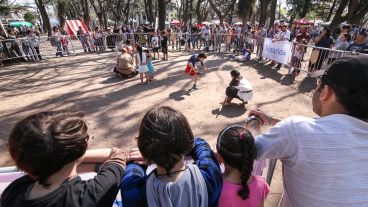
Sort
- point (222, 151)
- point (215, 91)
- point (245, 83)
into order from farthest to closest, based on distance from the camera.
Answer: point (215, 91)
point (245, 83)
point (222, 151)

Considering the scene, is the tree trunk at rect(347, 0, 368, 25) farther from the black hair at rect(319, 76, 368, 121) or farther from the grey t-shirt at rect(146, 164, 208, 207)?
the grey t-shirt at rect(146, 164, 208, 207)

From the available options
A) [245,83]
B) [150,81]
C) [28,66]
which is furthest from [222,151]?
[28,66]

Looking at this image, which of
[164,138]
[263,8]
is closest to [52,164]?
[164,138]

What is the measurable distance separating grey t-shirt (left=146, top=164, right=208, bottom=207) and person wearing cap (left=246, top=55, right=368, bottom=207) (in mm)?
479

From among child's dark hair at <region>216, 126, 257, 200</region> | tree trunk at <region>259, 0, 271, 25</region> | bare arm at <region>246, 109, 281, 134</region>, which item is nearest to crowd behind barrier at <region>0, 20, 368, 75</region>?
tree trunk at <region>259, 0, 271, 25</region>

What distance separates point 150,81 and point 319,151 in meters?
8.23

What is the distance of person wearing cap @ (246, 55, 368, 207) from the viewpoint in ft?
4.29

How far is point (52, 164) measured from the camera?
50.1 inches

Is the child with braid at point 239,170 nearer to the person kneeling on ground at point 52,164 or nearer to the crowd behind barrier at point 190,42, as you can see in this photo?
the person kneeling on ground at point 52,164

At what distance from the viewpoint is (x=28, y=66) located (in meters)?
12.7

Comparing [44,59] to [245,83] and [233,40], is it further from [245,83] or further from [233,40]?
[245,83]

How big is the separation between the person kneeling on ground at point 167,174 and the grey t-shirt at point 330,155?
0.49m

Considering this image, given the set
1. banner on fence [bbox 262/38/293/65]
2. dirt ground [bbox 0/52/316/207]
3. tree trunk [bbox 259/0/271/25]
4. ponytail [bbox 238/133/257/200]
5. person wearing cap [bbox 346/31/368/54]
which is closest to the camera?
ponytail [bbox 238/133/257/200]

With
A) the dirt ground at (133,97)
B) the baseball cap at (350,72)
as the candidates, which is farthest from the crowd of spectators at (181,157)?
the dirt ground at (133,97)
